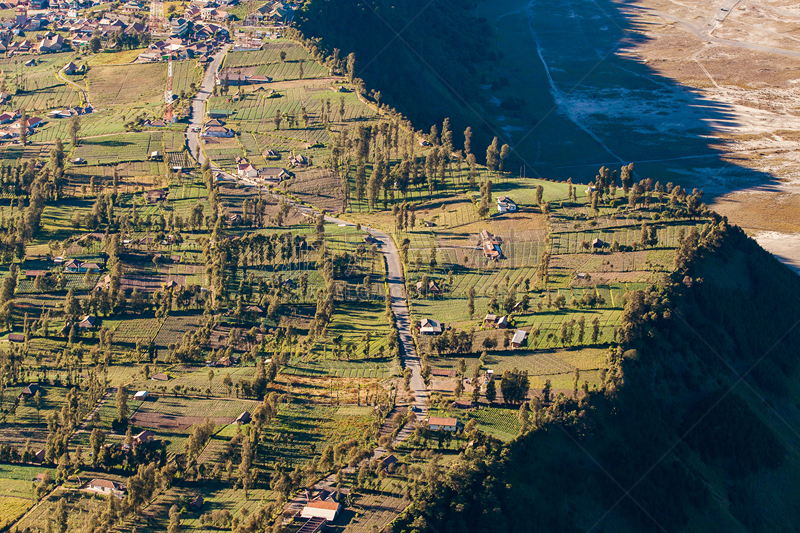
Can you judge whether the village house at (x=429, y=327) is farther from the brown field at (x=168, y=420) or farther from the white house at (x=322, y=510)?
the white house at (x=322, y=510)

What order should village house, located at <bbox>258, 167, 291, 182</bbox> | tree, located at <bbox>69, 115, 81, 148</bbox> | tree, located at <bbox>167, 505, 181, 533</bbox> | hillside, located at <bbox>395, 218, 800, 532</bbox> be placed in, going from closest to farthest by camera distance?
tree, located at <bbox>167, 505, 181, 533</bbox>, hillside, located at <bbox>395, 218, 800, 532</bbox>, village house, located at <bbox>258, 167, 291, 182</bbox>, tree, located at <bbox>69, 115, 81, 148</bbox>

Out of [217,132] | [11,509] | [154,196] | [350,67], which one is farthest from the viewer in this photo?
[350,67]

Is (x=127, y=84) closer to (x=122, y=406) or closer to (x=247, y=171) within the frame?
(x=247, y=171)

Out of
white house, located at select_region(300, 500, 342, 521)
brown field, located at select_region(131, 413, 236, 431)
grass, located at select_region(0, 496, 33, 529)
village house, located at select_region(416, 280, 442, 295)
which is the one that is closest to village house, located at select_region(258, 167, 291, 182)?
village house, located at select_region(416, 280, 442, 295)

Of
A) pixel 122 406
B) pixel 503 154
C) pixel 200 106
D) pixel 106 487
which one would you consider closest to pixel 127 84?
pixel 200 106

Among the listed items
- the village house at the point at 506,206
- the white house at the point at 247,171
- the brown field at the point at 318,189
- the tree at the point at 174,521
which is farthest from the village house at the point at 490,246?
the tree at the point at 174,521

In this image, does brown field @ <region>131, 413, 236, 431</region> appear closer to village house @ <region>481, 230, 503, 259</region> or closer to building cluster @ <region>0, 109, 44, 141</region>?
village house @ <region>481, 230, 503, 259</region>

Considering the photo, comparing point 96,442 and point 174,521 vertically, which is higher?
point 96,442
